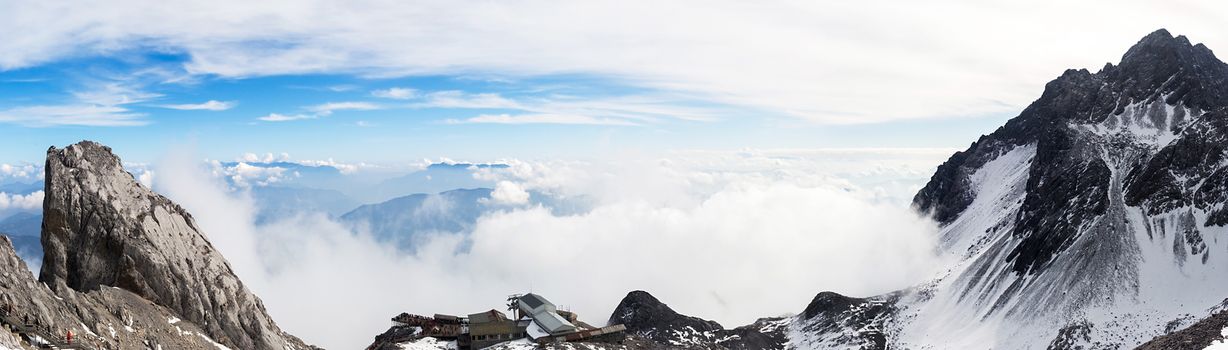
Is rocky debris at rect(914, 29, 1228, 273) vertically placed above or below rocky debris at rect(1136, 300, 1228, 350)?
above

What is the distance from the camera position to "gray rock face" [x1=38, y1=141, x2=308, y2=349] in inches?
2520

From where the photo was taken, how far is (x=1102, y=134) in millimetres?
180500

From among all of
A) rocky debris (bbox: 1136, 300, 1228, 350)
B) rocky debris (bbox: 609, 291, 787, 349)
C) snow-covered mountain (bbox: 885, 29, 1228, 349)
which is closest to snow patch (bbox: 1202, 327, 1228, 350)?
rocky debris (bbox: 1136, 300, 1228, 350)

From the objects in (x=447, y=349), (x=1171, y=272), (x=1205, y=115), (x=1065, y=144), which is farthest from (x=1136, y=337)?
(x=447, y=349)

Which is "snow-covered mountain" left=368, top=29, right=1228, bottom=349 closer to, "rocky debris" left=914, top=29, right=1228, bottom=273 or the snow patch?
"rocky debris" left=914, top=29, right=1228, bottom=273

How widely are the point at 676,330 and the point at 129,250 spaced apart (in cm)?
10648

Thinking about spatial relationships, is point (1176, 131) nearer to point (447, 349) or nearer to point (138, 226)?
point (447, 349)

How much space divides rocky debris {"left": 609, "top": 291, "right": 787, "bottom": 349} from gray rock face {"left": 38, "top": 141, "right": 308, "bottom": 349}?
87.0 m

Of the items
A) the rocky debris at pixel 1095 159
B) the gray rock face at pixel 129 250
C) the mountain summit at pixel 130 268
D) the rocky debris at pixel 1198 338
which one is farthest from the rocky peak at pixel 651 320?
the rocky debris at pixel 1198 338

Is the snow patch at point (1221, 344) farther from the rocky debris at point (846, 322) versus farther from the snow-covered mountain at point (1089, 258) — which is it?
the rocky debris at point (846, 322)

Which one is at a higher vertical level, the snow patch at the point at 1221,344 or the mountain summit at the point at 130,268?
the mountain summit at the point at 130,268

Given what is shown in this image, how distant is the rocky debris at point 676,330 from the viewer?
14575 centimetres

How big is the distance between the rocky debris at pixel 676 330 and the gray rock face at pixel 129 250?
286 ft

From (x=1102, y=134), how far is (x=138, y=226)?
207 meters
